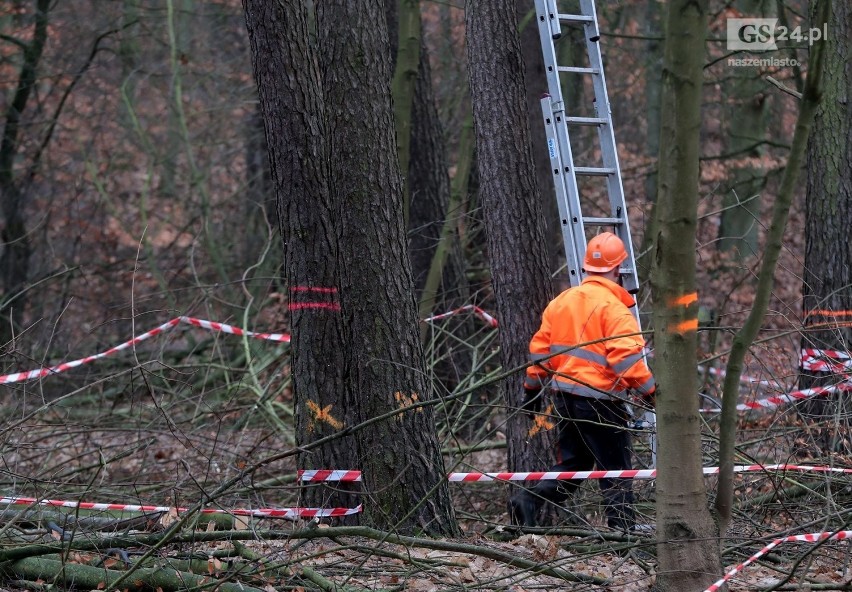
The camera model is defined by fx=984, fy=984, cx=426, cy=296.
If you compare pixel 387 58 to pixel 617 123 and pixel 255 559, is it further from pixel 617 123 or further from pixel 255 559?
pixel 617 123

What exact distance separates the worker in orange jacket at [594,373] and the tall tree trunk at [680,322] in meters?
1.58

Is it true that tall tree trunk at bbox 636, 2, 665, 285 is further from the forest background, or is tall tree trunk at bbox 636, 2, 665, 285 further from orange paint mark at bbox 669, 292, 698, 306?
orange paint mark at bbox 669, 292, 698, 306

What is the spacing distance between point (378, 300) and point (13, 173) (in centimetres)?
1073

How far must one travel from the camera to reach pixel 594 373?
5.64 meters

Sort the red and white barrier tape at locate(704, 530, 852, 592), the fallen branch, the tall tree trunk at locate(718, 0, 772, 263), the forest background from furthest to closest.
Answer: the tall tree trunk at locate(718, 0, 772, 263)
the forest background
the fallen branch
the red and white barrier tape at locate(704, 530, 852, 592)

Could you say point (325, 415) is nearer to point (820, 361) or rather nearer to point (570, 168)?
point (570, 168)

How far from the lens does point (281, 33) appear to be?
5422mm

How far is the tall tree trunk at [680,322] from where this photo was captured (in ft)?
11.5

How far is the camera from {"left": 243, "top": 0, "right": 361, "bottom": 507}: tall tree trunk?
5.43m

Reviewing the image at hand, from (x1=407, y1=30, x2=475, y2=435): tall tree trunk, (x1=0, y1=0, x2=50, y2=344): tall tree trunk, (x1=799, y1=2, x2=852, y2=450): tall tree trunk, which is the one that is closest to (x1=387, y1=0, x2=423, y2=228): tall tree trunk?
(x1=407, y1=30, x2=475, y2=435): tall tree trunk

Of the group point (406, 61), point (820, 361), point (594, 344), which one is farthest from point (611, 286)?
point (406, 61)

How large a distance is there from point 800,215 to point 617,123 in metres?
3.63

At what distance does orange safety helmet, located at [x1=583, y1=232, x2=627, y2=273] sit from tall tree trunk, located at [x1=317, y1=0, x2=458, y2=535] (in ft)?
3.93

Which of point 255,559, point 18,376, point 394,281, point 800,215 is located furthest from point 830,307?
point 800,215
